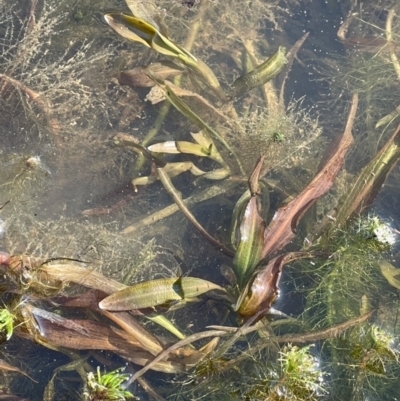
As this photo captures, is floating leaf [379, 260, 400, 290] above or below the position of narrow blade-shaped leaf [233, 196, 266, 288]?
below

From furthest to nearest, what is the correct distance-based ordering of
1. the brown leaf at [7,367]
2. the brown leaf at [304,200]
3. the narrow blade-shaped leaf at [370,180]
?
the narrow blade-shaped leaf at [370,180] → the brown leaf at [304,200] → the brown leaf at [7,367]

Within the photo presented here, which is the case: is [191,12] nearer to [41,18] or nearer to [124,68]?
[124,68]

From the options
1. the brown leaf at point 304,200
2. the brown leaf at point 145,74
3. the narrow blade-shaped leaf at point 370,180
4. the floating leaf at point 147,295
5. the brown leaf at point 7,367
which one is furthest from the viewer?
the brown leaf at point 145,74

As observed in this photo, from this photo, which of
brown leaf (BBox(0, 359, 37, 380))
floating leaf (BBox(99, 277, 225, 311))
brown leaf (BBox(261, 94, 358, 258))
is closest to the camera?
floating leaf (BBox(99, 277, 225, 311))

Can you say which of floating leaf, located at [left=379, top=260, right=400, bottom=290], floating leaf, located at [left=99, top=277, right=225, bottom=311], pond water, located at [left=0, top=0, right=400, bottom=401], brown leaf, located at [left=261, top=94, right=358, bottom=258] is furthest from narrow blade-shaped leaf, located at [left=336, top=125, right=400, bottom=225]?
floating leaf, located at [left=99, top=277, right=225, bottom=311]

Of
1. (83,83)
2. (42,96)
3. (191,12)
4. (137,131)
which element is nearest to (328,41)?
(191,12)

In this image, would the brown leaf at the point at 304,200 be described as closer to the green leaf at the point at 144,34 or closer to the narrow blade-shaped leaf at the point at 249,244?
the narrow blade-shaped leaf at the point at 249,244

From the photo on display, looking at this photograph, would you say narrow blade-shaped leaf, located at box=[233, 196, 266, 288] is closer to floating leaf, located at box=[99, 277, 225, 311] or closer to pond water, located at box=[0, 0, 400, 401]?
pond water, located at box=[0, 0, 400, 401]

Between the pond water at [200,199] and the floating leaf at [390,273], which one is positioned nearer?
the pond water at [200,199]

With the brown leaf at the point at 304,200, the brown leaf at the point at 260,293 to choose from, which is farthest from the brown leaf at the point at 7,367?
the brown leaf at the point at 304,200
